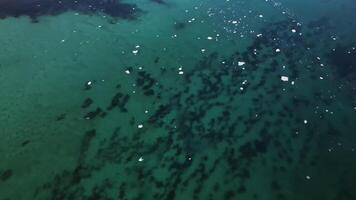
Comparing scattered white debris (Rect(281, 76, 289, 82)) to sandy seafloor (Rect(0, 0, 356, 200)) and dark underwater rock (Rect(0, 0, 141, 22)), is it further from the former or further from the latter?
dark underwater rock (Rect(0, 0, 141, 22))

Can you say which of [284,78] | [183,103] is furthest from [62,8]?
[284,78]

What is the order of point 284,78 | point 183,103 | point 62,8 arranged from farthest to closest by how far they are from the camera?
point 62,8 < point 284,78 < point 183,103

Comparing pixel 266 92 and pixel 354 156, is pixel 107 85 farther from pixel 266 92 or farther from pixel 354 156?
pixel 354 156

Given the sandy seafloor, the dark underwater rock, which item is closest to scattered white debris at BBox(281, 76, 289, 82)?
the sandy seafloor

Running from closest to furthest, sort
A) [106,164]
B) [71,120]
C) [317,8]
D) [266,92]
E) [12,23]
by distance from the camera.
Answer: [106,164] → [71,120] → [266,92] → [12,23] → [317,8]

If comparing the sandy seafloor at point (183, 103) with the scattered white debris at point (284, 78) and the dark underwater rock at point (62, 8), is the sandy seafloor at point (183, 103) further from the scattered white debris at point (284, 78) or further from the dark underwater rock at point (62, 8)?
the dark underwater rock at point (62, 8)

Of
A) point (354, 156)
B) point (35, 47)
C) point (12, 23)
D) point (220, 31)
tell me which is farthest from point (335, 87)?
point (12, 23)

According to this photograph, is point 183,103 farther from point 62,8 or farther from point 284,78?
point 62,8

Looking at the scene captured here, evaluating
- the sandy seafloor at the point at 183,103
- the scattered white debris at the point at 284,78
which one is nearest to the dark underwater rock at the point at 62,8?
the sandy seafloor at the point at 183,103
